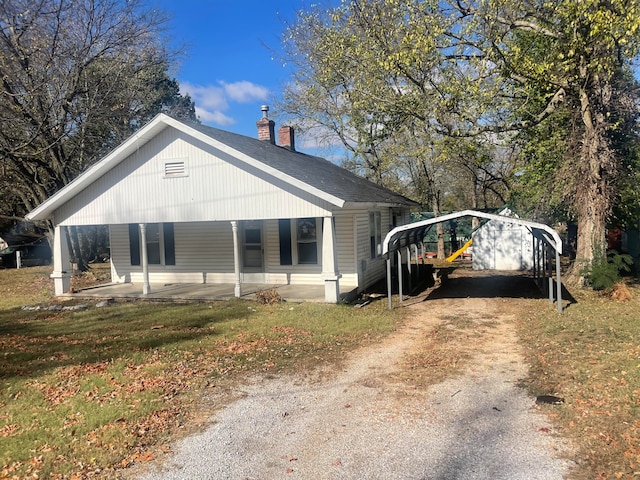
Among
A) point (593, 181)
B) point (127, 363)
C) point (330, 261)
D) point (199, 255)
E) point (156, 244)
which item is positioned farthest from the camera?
point (156, 244)

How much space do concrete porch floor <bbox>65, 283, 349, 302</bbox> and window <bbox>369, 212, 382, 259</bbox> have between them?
8.52 feet

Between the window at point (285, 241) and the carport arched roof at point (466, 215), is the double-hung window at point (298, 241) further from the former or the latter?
the carport arched roof at point (466, 215)

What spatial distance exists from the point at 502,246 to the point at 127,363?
57.7 feet

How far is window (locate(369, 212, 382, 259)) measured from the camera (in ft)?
51.7

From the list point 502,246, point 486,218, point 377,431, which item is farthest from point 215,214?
point 502,246

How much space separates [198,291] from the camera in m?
14.2

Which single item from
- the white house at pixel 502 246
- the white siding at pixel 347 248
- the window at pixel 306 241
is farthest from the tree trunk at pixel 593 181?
the white house at pixel 502 246

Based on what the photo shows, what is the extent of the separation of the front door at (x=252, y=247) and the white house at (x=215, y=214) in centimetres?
3

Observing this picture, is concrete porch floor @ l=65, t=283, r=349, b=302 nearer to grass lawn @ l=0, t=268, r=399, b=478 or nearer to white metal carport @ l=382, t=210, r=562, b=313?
grass lawn @ l=0, t=268, r=399, b=478

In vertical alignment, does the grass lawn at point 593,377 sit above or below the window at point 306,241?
below

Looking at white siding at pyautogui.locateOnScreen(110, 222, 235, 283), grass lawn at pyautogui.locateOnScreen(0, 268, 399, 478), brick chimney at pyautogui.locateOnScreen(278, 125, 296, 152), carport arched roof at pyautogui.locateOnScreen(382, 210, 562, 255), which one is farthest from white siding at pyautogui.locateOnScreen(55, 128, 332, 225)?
→ brick chimney at pyautogui.locateOnScreen(278, 125, 296, 152)

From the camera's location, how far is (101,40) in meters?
17.8

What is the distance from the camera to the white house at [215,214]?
12.2 m

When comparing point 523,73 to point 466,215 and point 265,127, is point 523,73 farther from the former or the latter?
point 265,127
